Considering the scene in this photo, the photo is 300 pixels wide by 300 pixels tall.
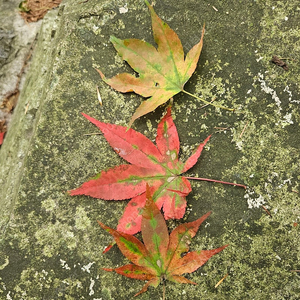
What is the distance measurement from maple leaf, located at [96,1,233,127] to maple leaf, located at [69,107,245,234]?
9 cm

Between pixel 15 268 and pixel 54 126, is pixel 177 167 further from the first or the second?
pixel 15 268

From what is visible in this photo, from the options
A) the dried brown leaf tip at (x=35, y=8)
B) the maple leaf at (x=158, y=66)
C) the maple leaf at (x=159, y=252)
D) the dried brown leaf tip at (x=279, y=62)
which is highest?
the dried brown leaf tip at (x=35, y=8)

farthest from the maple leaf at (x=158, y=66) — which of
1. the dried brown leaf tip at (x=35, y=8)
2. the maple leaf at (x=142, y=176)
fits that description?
the dried brown leaf tip at (x=35, y=8)

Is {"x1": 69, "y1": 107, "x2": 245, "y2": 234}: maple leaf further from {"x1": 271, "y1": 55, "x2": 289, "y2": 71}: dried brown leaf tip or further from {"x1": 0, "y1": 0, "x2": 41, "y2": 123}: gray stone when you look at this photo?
{"x1": 0, "y1": 0, "x2": 41, "y2": 123}: gray stone

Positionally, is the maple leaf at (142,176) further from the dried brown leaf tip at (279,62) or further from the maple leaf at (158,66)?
the dried brown leaf tip at (279,62)

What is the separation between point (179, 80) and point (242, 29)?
0.40 m

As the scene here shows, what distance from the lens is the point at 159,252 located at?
1153 mm

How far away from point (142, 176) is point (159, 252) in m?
0.30

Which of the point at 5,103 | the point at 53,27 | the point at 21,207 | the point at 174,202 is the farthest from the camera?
the point at 5,103

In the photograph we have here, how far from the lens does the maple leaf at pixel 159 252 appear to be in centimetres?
114

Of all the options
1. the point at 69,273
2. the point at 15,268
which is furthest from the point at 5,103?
the point at 69,273

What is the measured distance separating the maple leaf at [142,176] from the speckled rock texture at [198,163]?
101 millimetres

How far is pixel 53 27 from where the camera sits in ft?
5.14

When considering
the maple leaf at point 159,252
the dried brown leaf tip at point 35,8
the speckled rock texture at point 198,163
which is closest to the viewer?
the maple leaf at point 159,252
